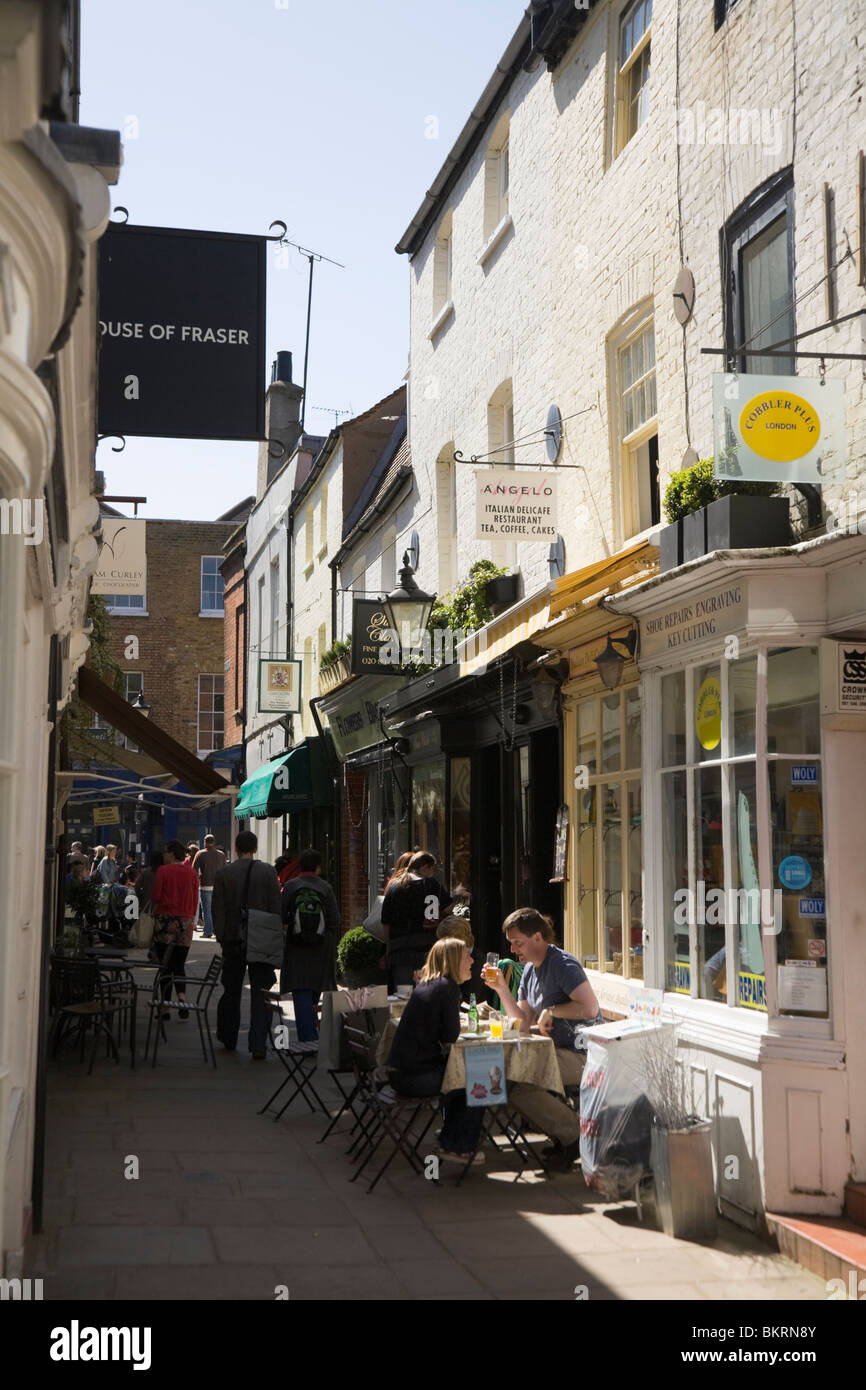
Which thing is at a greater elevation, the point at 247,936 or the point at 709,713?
the point at 709,713

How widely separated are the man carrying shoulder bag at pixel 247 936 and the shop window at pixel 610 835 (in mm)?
3275

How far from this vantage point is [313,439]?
26047mm

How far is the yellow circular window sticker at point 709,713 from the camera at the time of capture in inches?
301

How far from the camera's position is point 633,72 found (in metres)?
10.4

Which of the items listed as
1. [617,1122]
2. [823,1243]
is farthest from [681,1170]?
[823,1243]

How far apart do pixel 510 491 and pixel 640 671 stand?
2650 millimetres

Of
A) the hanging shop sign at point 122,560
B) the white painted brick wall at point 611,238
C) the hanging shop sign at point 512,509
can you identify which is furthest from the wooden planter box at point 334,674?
the hanging shop sign at point 512,509

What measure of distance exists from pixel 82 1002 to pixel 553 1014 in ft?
18.3

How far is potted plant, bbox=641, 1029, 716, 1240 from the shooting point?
259 inches

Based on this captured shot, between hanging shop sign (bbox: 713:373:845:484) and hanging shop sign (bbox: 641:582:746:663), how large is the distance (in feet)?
2.20

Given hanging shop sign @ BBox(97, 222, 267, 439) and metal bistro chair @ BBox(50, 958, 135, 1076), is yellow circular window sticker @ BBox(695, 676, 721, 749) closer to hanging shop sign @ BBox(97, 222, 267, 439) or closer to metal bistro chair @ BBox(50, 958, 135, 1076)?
hanging shop sign @ BBox(97, 222, 267, 439)

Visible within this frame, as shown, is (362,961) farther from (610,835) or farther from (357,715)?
(357,715)
